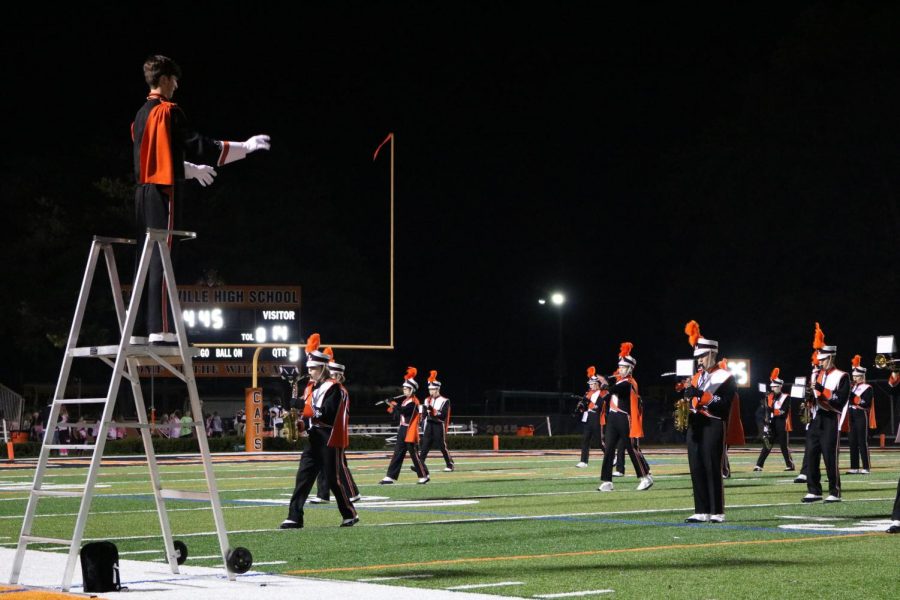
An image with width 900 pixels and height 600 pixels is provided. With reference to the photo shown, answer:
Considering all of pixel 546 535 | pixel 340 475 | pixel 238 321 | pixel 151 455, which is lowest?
pixel 546 535

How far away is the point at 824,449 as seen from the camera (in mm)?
18016

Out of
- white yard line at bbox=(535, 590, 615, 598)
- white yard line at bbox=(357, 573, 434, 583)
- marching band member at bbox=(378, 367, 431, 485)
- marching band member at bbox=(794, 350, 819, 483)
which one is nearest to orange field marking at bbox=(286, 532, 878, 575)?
white yard line at bbox=(357, 573, 434, 583)

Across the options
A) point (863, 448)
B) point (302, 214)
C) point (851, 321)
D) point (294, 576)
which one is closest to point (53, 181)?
point (302, 214)

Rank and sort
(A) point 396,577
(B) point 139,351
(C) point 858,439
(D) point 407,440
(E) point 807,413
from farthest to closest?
(C) point 858,439, (D) point 407,440, (E) point 807,413, (A) point 396,577, (B) point 139,351

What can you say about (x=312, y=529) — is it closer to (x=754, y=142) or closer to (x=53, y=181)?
(x=53, y=181)

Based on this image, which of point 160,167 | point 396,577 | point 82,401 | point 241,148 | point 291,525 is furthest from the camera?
point 291,525

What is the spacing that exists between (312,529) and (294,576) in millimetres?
4639

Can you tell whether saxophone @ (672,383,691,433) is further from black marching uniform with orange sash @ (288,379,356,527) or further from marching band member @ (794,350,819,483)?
black marching uniform with orange sash @ (288,379,356,527)

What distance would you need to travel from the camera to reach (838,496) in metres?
17.8

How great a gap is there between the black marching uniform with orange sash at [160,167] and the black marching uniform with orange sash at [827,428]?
11177 millimetres

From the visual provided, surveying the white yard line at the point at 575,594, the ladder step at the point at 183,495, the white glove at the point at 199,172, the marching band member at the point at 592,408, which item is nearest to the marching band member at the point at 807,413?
the marching band member at the point at 592,408

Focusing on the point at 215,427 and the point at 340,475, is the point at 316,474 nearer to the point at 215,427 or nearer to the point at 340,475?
the point at 340,475

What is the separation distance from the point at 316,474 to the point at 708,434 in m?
3.94

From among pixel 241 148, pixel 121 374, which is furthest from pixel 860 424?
pixel 121 374
